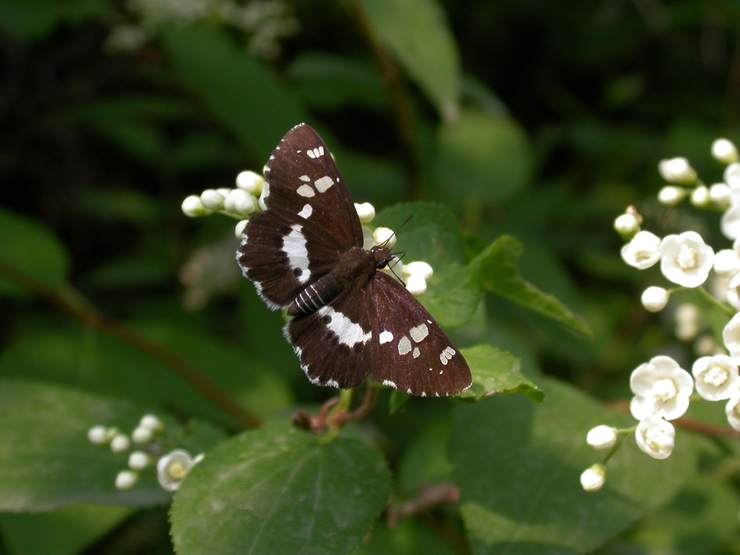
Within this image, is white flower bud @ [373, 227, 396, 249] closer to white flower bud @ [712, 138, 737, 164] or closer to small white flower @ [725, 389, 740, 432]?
small white flower @ [725, 389, 740, 432]

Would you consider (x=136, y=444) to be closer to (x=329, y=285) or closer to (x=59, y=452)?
(x=59, y=452)

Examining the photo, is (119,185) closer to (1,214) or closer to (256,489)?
(1,214)

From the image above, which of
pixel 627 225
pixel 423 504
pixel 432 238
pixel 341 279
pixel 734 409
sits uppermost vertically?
pixel 341 279

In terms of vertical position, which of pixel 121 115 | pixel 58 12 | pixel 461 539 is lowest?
pixel 461 539

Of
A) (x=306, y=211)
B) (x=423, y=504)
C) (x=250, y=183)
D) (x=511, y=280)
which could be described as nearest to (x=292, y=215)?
(x=306, y=211)

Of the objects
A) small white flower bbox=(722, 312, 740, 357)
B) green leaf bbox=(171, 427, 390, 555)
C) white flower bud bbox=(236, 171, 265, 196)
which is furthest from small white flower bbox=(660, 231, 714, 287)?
white flower bud bbox=(236, 171, 265, 196)

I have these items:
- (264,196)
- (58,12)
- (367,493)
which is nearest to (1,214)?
(58,12)
